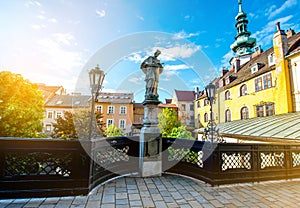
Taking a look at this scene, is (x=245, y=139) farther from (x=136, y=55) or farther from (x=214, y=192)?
(x=136, y=55)

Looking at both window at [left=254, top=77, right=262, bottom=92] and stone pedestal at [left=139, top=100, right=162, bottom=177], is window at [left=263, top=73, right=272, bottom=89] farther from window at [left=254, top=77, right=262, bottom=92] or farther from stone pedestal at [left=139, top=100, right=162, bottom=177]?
stone pedestal at [left=139, top=100, right=162, bottom=177]

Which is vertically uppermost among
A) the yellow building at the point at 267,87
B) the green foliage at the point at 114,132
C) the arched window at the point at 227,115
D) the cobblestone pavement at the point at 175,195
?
the yellow building at the point at 267,87

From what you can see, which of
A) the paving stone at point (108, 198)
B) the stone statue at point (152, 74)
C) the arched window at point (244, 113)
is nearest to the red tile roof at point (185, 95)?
the arched window at point (244, 113)

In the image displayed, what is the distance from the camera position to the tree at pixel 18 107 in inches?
346

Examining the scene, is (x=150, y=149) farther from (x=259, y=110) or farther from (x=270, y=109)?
(x=259, y=110)

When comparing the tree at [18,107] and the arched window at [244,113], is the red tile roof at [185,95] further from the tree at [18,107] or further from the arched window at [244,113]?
the tree at [18,107]

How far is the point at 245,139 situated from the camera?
9.60 metres

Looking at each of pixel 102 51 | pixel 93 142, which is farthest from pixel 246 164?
pixel 102 51

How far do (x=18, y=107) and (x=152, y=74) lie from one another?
9.77 metres

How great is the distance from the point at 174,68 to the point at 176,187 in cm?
415

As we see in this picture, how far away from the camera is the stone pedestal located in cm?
391

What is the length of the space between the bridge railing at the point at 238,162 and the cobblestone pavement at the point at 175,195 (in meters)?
0.18

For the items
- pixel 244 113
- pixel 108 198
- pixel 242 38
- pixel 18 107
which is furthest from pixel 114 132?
pixel 242 38

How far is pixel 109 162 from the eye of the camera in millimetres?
3791
